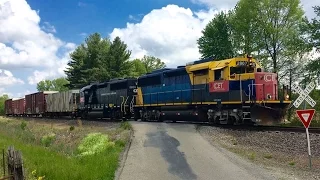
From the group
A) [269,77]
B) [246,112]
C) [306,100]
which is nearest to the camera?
[306,100]

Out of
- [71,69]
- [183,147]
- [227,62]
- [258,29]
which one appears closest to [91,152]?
[183,147]

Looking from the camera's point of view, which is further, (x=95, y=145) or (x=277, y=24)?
(x=277, y=24)

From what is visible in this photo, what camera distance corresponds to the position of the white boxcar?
132 feet

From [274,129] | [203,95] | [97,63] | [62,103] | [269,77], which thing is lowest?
[274,129]

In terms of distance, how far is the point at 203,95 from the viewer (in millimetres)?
21609

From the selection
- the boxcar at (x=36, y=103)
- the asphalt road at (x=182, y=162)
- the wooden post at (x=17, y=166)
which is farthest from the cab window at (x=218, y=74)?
the boxcar at (x=36, y=103)

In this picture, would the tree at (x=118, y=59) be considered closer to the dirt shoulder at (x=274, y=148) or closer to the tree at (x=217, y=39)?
the tree at (x=217, y=39)

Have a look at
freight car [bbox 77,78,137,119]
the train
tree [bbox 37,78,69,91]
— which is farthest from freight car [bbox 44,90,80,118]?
tree [bbox 37,78,69,91]

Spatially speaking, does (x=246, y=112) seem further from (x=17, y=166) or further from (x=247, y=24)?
(x=247, y=24)

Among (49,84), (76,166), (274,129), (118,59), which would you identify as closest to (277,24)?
(274,129)

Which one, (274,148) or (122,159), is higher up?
(274,148)

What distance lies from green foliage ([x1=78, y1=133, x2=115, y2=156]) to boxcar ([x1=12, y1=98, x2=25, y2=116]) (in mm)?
45878

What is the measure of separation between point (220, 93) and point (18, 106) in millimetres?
51497

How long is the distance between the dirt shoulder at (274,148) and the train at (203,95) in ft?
6.23
